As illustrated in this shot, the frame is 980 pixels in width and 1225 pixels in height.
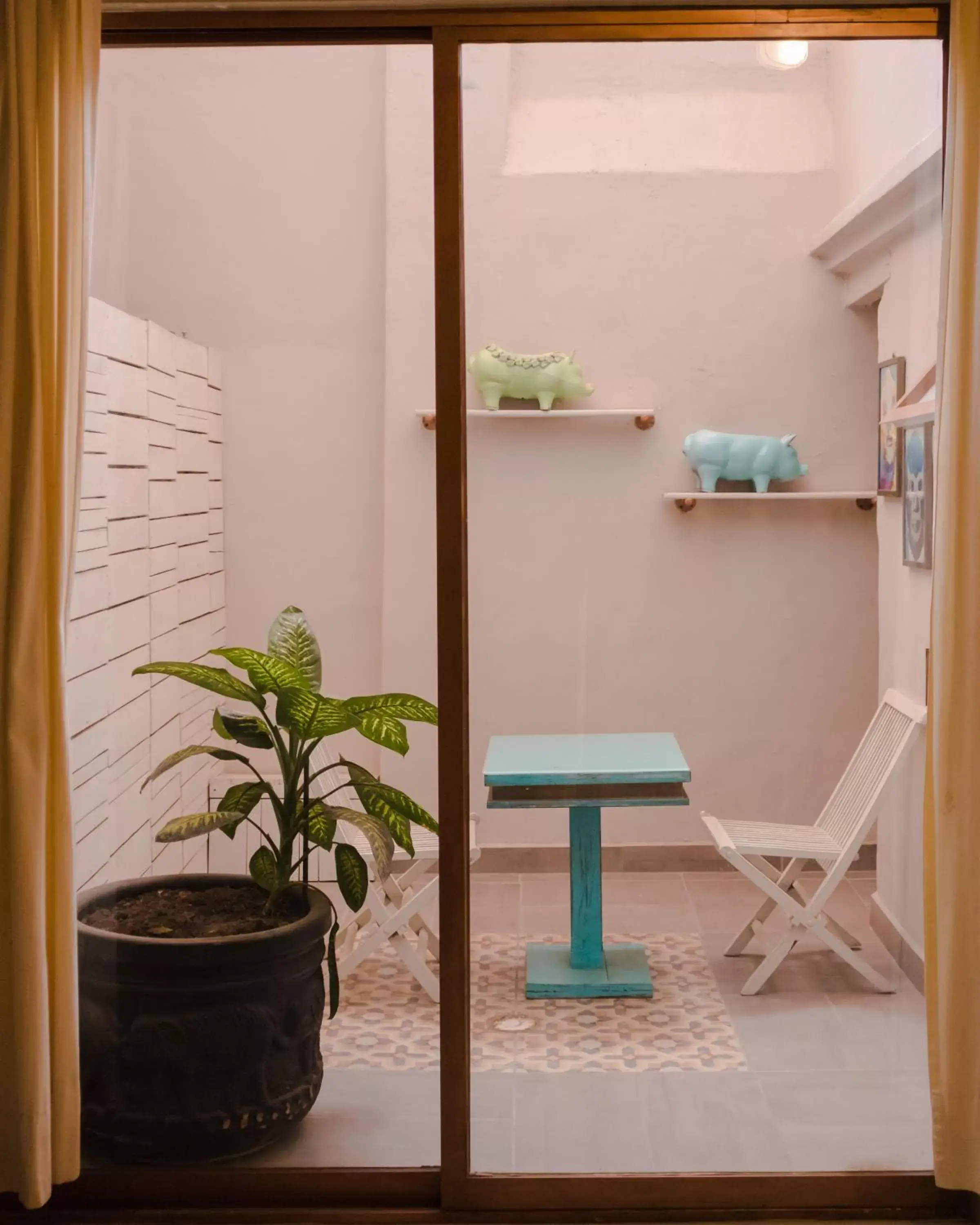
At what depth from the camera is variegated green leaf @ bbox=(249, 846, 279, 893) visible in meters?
2.47

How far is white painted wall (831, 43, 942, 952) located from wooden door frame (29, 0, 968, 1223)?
7 cm

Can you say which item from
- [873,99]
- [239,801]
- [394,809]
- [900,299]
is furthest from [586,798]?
[873,99]

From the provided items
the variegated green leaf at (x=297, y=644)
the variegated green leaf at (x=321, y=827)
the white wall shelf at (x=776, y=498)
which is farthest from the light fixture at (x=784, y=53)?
the variegated green leaf at (x=321, y=827)

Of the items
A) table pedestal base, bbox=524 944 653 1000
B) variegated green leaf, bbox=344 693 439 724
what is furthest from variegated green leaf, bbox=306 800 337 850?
table pedestal base, bbox=524 944 653 1000

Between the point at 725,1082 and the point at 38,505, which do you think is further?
the point at 725,1082

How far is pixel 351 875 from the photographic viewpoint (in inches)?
95.8

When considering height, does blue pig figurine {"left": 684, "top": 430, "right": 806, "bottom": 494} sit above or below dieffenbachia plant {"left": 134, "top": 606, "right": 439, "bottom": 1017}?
above

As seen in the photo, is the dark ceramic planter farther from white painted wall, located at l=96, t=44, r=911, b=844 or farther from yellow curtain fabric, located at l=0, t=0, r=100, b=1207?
white painted wall, located at l=96, t=44, r=911, b=844

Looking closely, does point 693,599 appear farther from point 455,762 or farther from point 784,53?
point 784,53

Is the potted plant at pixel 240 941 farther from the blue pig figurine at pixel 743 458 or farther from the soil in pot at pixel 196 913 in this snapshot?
the blue pig figurine at pixel 743 458

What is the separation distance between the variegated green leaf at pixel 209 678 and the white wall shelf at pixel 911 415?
1.36m

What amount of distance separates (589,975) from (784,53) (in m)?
1.84

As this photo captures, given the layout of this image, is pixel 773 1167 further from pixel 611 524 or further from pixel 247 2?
pixel 247 2

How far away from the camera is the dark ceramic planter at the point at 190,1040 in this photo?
238 centimetres
